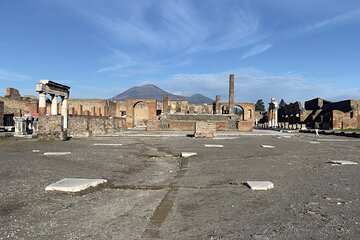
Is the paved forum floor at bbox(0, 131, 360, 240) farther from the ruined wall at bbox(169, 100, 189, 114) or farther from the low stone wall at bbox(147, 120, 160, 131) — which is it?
the ruined wall at bbox(169, 100, 189, 114)

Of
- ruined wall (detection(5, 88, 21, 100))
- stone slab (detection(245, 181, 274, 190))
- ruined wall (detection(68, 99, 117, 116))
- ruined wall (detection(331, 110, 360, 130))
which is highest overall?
ruined wall (detection(5, 88, 21, 100))

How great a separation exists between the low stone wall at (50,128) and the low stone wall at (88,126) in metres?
4.29

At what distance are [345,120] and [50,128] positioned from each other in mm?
37417

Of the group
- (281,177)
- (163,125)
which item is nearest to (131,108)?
(163,125)

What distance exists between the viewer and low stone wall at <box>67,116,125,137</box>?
72.6ft

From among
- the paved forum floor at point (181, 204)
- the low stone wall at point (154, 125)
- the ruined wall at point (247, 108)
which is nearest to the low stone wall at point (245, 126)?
the low stone wall at point (154, 125)

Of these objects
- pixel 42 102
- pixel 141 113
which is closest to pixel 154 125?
pixel 42 102

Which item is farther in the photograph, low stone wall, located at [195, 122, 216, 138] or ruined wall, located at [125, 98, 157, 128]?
ruined wall, located at [125, 98, 157, 128]

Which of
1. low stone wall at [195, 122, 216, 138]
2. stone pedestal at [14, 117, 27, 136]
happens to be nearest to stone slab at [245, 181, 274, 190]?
low stone wall at [195, 122, 216, 138]

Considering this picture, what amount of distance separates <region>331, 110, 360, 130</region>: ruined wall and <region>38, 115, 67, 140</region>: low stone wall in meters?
35.2

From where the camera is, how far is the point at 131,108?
48.0 m

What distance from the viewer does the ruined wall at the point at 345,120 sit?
1681 inches

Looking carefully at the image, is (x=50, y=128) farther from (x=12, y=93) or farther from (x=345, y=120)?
(x=345, y=120)

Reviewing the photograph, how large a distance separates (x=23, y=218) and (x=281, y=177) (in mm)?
5044
